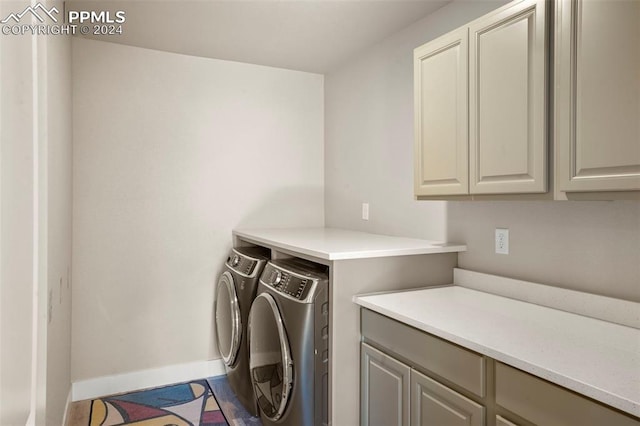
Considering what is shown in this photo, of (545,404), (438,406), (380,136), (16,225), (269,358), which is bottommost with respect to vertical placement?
(269,358)

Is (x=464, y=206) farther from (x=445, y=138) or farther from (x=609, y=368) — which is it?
(x=609, y=368)

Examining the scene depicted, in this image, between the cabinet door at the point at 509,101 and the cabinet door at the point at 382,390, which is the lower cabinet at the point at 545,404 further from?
the cabinet door at the point at 509,101

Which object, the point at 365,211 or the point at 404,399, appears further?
the point at 365,211

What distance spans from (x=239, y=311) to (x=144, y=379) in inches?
41.0

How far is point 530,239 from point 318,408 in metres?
1.21

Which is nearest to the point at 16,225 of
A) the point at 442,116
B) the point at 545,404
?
the point at 545,404

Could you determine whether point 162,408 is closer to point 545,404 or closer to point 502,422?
point 502,422

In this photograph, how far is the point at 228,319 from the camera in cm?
264

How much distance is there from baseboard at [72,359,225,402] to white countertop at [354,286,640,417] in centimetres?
183

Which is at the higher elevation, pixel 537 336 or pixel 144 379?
pixel 537 336

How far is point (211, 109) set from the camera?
10.2 ft

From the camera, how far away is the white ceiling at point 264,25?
225 centimetres

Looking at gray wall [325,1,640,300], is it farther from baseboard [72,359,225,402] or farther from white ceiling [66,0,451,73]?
baseboard [72,359,225,402]

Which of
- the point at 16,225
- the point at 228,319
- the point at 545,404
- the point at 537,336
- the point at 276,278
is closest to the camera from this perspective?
the point at 16,225
